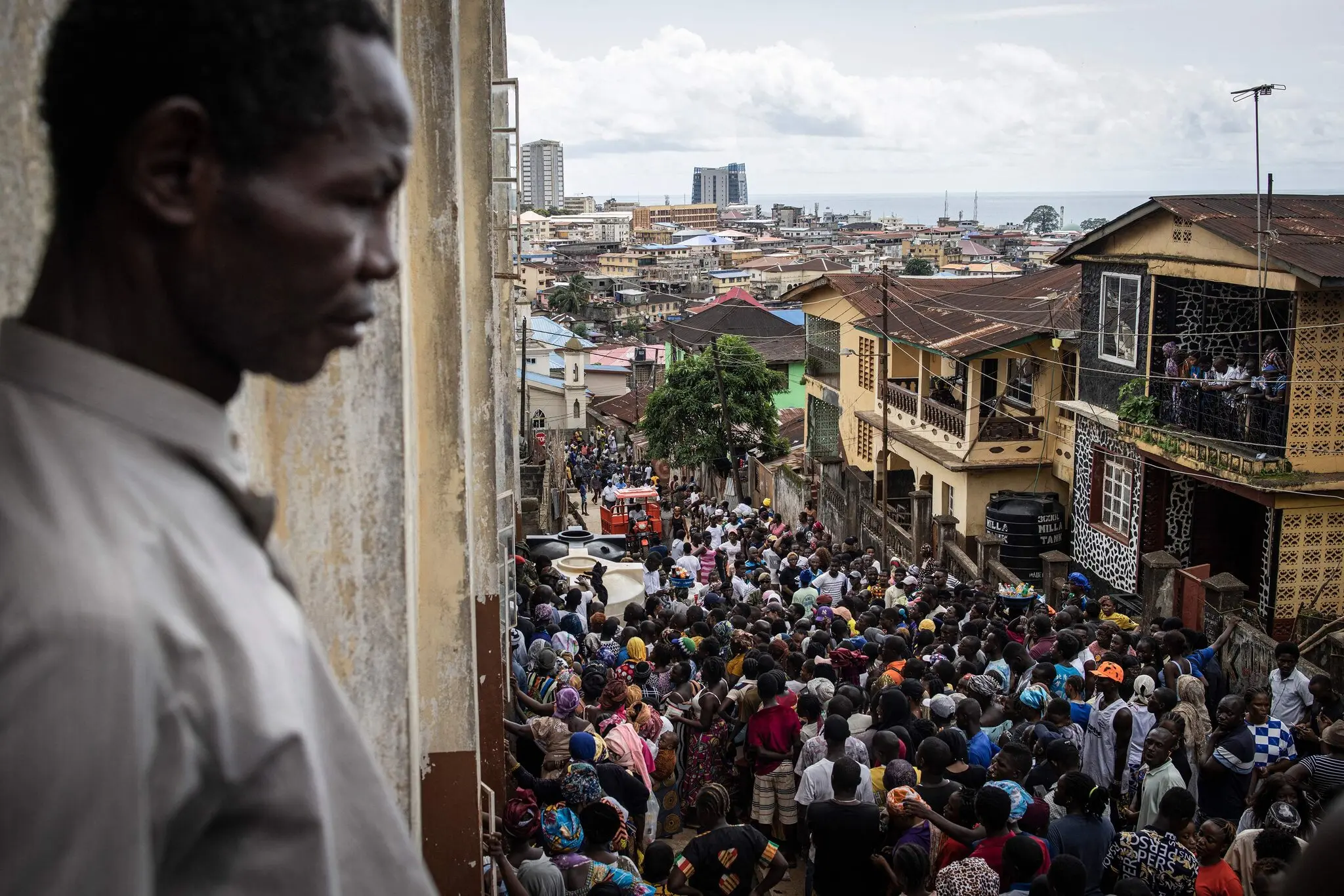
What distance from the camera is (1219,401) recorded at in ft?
57.5

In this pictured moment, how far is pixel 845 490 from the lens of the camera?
958 inches

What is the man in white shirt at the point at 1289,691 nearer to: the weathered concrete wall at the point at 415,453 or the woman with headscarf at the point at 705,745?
the woman with headscarf at the point at 705,745

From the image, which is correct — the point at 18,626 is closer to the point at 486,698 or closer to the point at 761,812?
the point at 486,698

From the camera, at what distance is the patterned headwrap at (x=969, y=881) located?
5266mm

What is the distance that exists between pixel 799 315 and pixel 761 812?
50.4 meters

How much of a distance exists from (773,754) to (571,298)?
80.3 metres

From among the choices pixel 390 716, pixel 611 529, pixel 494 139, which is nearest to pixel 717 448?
pixel 611 529

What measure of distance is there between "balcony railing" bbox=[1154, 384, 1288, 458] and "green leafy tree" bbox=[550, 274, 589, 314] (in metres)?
70.3

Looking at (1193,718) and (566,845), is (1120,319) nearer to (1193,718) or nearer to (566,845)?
(1193,718)

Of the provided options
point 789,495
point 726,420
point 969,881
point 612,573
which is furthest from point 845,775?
point 726,420

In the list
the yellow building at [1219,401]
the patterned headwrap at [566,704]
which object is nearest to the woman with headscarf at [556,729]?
the patterned headwrap at [566,704]

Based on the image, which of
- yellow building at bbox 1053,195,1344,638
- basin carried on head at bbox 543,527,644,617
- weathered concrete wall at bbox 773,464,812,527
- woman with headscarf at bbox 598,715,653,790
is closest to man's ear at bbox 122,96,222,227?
woman with headscarf at bbox 598,715,653,790

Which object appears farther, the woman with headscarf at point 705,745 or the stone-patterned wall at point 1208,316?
the stone-patterned wall at point 1208,316

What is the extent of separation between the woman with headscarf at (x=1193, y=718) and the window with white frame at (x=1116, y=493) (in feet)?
42.2
